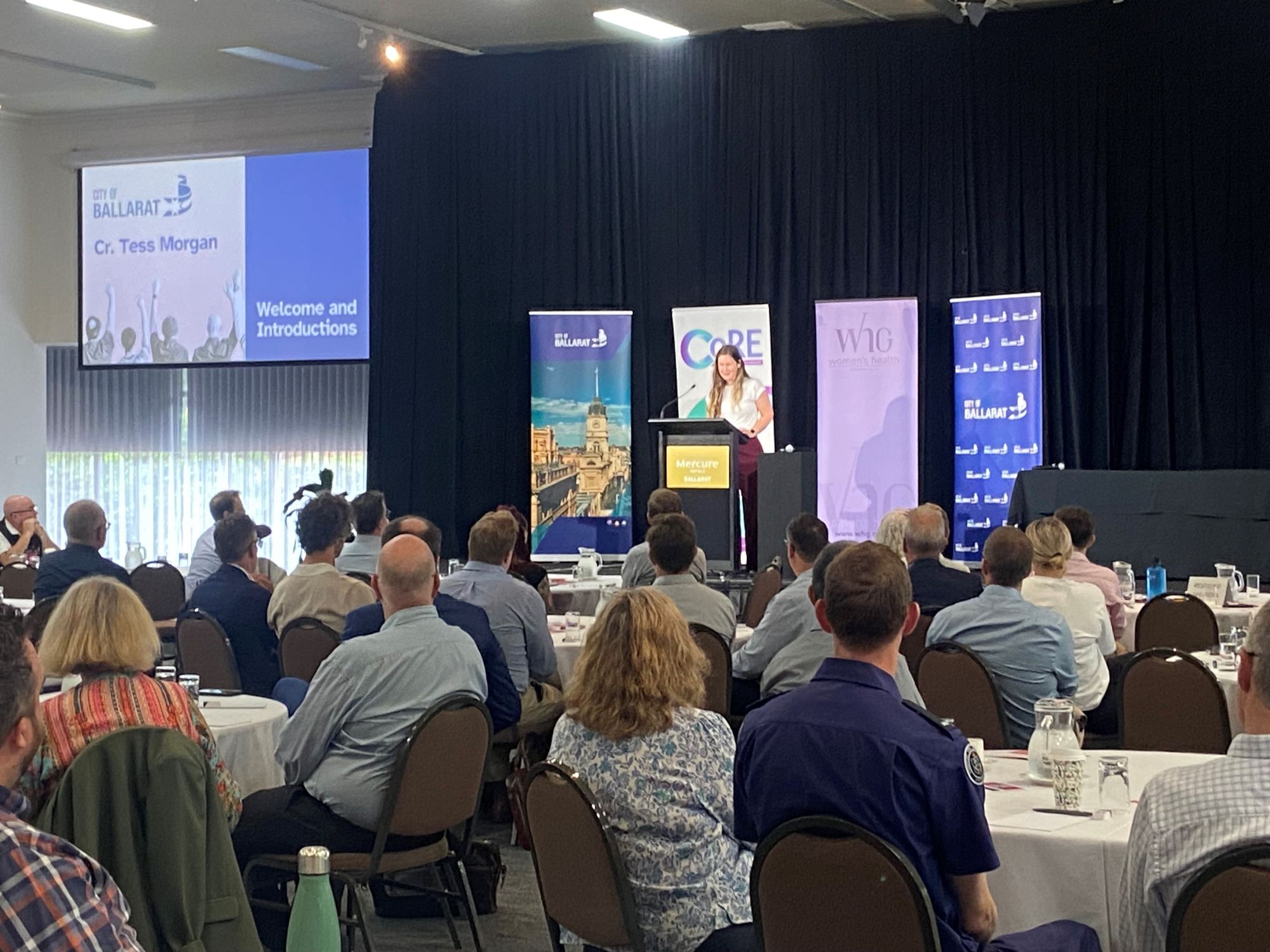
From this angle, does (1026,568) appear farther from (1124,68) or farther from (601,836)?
(1124,68)

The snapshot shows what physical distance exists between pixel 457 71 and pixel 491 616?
318 inches

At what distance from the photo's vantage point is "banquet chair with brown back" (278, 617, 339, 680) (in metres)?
5.67

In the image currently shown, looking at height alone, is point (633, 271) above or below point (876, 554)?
above

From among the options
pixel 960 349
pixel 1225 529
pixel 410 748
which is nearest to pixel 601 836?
pixel 410 748

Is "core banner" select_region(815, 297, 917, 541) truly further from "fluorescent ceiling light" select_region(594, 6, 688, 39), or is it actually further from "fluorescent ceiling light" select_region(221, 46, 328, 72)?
"fluorescent ceiling light" select_region(221, 46, 328, 72)

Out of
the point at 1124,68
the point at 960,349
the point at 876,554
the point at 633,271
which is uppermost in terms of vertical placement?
the point at 1124,68

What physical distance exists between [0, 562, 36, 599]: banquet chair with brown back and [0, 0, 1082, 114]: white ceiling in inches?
176

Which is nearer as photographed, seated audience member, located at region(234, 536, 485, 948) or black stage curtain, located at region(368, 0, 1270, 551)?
seated audience member, located at region(234, 536, 485, 948)

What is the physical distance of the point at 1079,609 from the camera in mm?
5645

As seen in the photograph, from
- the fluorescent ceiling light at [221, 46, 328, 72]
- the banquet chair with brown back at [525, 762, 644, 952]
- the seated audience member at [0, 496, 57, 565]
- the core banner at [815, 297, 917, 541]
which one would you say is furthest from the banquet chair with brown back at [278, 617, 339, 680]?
the fluorescent ceiling light at [221, 46, 328, 72]

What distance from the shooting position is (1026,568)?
4902 mm

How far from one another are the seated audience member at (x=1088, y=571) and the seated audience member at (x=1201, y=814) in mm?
4025

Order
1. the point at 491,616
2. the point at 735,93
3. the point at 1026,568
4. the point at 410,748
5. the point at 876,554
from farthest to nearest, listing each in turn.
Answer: the point at 735,93, the point at 491,616, the point at 1026,568, the point at 410,748, the point at 876,554

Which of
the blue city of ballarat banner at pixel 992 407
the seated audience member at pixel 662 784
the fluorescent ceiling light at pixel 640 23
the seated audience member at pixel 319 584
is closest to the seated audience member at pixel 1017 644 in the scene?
the seated audience member at pixel 662 784
